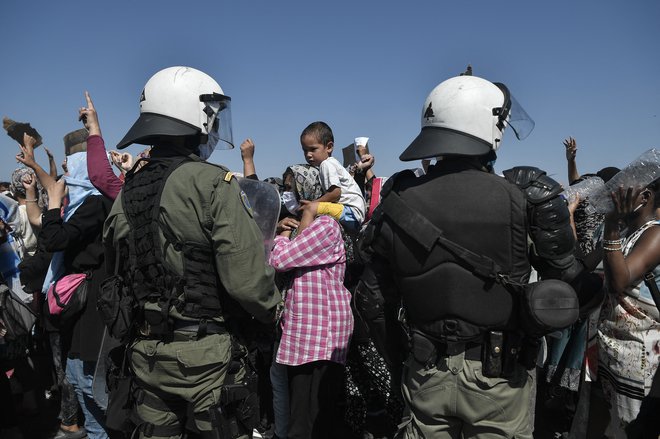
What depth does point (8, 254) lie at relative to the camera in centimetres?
421

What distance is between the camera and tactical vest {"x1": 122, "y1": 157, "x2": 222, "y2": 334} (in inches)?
92.8

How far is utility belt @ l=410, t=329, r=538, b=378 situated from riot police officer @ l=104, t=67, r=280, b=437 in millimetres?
810

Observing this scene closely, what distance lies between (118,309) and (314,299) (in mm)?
1366

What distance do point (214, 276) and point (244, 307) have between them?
22 cm

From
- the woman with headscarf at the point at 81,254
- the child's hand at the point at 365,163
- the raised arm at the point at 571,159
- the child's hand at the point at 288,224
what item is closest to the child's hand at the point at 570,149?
the raised arm at the point at 571,159

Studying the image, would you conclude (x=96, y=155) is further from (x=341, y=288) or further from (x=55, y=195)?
(x=341, y=288)

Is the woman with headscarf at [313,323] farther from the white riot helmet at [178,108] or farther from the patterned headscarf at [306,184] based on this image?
the white riot helmet at [178,108]

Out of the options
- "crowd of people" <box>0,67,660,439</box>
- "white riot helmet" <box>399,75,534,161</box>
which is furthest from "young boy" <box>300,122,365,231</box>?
"white riot helmet" <box>399,75,534,161</box>

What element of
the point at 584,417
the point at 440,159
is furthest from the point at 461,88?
the point at 584,417

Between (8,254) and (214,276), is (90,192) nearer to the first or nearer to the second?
(8,254)

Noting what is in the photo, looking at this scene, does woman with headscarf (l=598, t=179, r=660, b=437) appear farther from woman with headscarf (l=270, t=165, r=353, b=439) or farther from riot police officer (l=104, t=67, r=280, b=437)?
riot police officer (l=104, t=67, r=280, b=437)

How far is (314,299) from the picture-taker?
134 inches

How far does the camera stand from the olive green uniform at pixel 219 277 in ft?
7.66

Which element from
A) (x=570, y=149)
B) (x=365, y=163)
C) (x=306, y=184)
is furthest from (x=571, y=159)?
(x=306, y=184)
